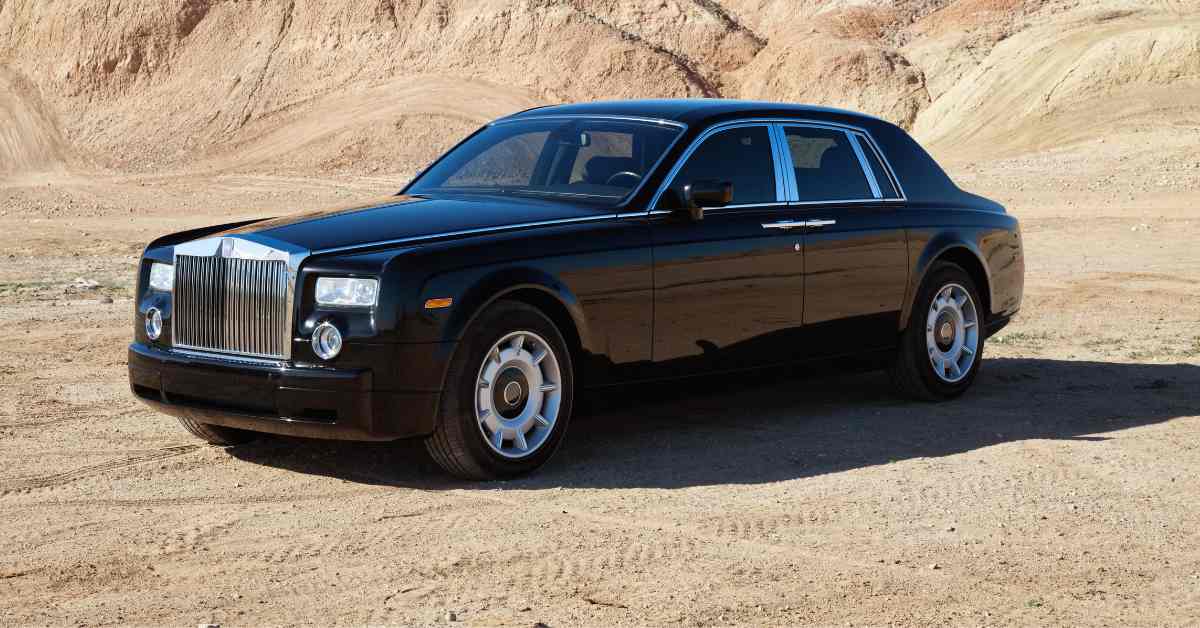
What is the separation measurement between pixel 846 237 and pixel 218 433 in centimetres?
344

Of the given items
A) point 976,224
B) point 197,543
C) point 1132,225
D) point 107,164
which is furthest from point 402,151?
point 197,543

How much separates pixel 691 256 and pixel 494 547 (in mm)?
2248

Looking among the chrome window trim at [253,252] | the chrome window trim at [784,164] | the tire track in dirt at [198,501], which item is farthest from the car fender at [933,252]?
the chrome window trim at [253,252]

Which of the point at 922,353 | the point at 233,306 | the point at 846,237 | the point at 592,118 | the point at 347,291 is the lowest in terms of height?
the point at 922,353

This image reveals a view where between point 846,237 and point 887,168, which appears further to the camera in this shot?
point 887,168

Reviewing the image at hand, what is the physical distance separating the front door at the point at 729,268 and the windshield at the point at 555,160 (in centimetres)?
25

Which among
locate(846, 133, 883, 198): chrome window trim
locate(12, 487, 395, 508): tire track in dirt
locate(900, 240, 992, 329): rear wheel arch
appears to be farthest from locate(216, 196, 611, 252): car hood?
locate(900, 240, 992, 329): rear wheel arch

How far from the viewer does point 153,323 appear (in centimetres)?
756

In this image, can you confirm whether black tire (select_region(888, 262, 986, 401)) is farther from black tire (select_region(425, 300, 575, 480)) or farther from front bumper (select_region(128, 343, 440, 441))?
front bumper (select_region(128, 343, 440, 441))

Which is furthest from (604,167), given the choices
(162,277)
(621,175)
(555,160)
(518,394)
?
(162,277)

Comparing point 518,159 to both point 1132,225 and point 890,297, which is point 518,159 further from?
point 1132,225

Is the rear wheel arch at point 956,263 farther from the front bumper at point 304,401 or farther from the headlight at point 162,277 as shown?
the headlight at point 162,277

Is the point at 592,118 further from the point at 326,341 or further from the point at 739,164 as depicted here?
the point at 326,341

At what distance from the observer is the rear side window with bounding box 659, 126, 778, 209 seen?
8203 mm
